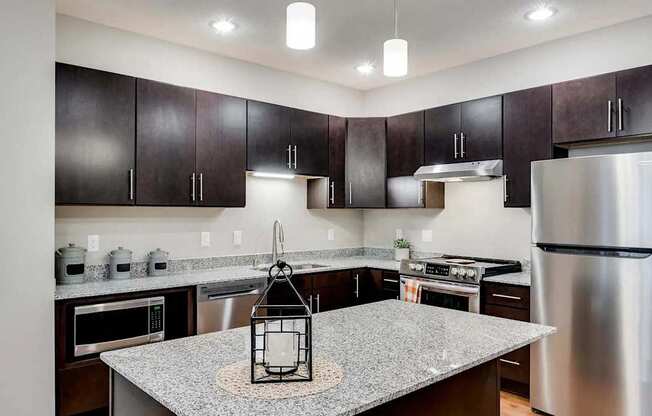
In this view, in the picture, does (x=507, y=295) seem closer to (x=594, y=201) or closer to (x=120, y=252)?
(x=594, y=201)

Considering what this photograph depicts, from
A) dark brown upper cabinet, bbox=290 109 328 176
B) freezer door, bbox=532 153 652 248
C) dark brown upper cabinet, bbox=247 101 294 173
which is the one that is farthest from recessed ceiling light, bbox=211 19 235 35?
freezer door, bbox=532 153 652 248

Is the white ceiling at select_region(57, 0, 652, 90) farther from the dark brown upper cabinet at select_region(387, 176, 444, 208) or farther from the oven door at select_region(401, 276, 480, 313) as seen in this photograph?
the oven door at select_region(401, 276, 480, 313)

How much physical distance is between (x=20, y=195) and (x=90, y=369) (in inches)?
44.4

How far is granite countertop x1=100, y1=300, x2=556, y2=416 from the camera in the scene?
4.11 feet

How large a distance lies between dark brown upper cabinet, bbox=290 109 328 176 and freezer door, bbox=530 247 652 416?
206 cm

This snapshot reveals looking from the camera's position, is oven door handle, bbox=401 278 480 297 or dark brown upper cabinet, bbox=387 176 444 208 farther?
dark brown upper cabinet, bbox=387 176 444 208

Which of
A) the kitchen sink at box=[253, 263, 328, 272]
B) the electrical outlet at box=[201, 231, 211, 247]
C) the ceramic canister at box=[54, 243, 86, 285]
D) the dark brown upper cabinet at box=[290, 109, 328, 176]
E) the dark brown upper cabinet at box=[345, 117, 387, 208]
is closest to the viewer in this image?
the ceramic canister at box=[54, 243, 86, 285]

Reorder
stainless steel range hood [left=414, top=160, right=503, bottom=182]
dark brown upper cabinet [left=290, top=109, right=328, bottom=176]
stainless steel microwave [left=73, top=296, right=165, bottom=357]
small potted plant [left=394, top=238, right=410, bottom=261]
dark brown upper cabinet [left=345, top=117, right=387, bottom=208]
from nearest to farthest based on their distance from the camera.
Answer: stainless steel microwave [left=73, top=296, right=165, bottom=357]
stainless steel range hood [left=414, top=160, right=503, bottom=182]
dark brown upper cabinet [left=290, top=109, right=328, bottom=176]
dark brown upper cabinet [left=345, top=117, right=387, bottom=208]
small potted plant [left=394, top=238, right=410, bottom=261]

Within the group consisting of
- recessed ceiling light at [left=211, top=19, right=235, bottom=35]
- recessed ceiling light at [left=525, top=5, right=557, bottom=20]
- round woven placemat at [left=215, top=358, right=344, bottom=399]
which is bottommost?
round woven placemat at [left=215, top=358, right=344, bottom=399]

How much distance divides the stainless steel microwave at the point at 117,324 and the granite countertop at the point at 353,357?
4.17 feet

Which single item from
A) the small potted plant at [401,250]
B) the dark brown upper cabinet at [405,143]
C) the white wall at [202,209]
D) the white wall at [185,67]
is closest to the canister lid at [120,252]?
the white wall at [202,209]

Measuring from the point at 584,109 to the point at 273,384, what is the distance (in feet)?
9.76

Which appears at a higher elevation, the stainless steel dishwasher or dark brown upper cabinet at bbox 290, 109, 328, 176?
dark brown upper cabinet at bbox 290, 109, 328, 176

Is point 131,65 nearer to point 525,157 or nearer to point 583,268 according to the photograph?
point 525,157
